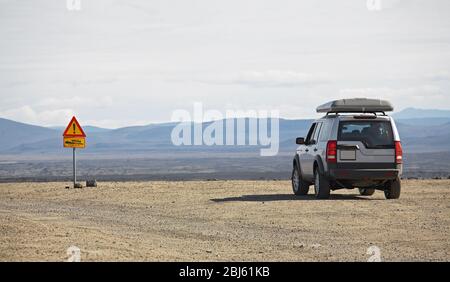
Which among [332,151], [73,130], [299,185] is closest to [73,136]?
[73,130]

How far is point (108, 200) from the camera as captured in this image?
2539cm

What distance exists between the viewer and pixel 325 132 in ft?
75.4

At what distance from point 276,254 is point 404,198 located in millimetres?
10906

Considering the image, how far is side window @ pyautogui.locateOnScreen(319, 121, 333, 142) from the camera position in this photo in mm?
22672

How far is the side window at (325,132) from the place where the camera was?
22.7 m

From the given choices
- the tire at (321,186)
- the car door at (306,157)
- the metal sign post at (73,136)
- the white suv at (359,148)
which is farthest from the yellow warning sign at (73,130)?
the white suv at (359,148)

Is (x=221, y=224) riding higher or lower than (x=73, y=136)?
lower

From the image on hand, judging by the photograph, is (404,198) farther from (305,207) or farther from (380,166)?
(305,207)

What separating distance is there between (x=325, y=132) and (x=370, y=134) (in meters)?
1.25

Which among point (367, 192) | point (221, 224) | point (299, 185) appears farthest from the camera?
point (367, 192)

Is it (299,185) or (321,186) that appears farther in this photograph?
(299,185)

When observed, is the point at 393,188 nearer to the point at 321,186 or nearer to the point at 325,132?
the point at 321,186

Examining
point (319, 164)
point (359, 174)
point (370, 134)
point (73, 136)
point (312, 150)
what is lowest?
point (359, 174)
